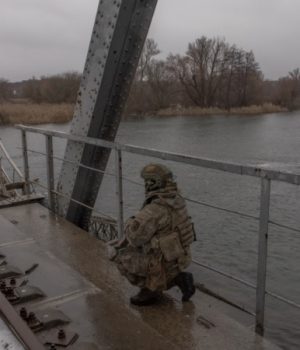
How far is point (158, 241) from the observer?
2.94m

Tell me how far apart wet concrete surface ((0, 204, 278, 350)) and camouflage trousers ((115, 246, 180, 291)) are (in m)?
0.24

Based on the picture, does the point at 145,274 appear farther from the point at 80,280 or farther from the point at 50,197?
the point at 50,197

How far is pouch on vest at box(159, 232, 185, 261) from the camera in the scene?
9.69 ft

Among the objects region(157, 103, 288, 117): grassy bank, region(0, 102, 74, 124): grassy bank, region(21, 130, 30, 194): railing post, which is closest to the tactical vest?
region(21, 130, 30, 194): railing post

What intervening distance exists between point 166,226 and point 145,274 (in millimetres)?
346

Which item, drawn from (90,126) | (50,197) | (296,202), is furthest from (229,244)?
(90,126)

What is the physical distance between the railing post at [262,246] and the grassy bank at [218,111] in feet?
150

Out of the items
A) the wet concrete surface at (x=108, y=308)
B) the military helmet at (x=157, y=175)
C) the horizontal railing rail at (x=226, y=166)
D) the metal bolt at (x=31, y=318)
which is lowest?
the wet concrete surface at (x=108, y=308)

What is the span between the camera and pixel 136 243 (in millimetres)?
2967

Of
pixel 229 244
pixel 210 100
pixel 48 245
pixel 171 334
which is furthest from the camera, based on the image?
pixel 210 100

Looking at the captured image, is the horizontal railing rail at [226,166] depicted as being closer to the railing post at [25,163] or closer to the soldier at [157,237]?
the soldier at [157,237]

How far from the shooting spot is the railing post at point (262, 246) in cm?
277

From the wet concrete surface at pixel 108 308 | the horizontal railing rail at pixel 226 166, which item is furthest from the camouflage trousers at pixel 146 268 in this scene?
the horizontal railing rail at pixel 226 166

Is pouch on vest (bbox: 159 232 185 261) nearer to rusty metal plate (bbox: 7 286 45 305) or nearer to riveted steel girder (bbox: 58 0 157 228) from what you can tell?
rusty metal plate (bbox: 7 286 45 305)
